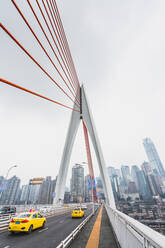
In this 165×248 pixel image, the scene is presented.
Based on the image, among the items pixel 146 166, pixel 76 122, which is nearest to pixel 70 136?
pixel 76 122

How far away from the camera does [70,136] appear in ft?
122

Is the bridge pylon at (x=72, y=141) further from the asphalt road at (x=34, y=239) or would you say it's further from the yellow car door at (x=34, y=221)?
the asphalt road at (x=34, y=239)

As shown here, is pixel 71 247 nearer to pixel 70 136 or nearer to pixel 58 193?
pixel 70 136

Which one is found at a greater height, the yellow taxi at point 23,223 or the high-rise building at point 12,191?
the high-rise building at point 12,191

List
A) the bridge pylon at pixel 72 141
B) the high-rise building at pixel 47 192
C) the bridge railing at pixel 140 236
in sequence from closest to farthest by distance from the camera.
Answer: the bridge railing at pixel 140 236
the bridge pylon at pixel 72 141
the high-rise building at pixel 47 192

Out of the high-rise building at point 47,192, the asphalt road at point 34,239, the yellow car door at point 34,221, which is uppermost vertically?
the high-rise building at point 47,192

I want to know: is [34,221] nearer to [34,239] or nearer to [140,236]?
[34,239]

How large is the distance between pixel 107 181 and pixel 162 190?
246 ft

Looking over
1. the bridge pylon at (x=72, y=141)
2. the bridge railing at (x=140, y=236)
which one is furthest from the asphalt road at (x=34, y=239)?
the bridge pylon at (x=72, y=141)

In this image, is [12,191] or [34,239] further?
[12,191]

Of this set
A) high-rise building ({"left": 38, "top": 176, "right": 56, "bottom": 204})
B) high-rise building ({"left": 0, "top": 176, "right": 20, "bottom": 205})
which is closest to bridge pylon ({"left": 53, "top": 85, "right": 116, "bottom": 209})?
high-rise building ({"left": 38, "top": 176, "right": 56, "bottom": 204})

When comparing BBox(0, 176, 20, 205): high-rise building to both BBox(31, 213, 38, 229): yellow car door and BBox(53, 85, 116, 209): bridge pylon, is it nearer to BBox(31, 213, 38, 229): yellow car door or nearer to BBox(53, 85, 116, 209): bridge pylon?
BBox(53, 85, 116, 209): bridge pylon

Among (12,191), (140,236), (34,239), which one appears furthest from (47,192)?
(140,236)

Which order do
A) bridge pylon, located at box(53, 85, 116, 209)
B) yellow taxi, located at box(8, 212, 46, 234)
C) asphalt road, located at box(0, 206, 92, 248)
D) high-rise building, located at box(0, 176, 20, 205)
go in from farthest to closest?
high-rise building, located at box(0, 176, 20, 205), bridge pylon, located at box(53, 85, 116, 209), yellow taxi, located at box(8, 212, 46, 234), asphalt road, located at box(0, 206, 92, 248)
